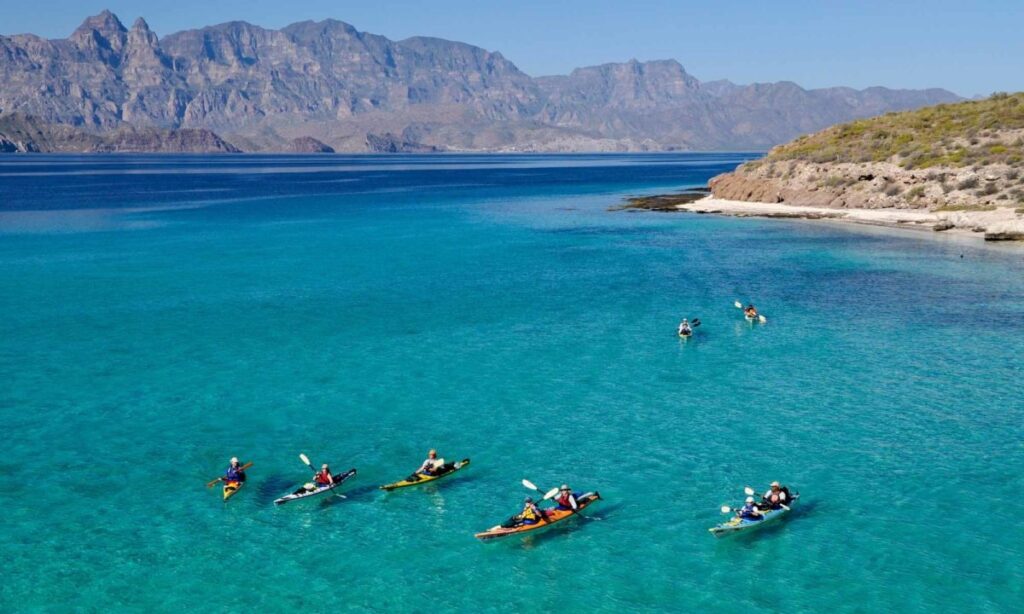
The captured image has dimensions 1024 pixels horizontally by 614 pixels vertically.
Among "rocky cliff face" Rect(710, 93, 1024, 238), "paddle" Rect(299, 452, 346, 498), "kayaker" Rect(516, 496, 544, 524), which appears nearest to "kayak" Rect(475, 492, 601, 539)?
"kayaker" Rect(516, 496, 544, 524)

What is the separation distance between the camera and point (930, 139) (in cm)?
15062

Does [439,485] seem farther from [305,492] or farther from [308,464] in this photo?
[308,464]

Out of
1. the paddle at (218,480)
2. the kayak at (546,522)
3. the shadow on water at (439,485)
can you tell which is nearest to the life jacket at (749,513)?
the kayak at (546,522)

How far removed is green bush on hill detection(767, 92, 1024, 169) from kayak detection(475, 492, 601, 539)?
4620 inches

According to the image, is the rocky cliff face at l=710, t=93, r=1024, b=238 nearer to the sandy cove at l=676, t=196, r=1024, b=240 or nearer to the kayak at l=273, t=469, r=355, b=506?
the sandy cove at l=676, t=196, r=1024, b=240

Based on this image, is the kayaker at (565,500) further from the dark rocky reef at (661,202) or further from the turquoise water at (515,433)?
the dark rocky reef at (661,202)

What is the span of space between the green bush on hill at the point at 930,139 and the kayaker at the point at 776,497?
372 feet

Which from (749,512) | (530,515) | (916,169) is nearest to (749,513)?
(749,512)

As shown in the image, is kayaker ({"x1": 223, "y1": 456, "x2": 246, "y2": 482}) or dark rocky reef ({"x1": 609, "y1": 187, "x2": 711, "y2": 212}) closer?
kayaker ({"x1": 223, "y1": 456, "x2": 246, "y2": 482})

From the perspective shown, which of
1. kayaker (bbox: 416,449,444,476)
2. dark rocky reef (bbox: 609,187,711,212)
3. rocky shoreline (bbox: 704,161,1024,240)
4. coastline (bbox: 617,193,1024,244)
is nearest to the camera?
kayaker (bbox: 416,449,444,476)

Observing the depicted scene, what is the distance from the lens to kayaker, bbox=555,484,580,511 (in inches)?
1465

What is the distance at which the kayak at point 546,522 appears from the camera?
35844 millimetres

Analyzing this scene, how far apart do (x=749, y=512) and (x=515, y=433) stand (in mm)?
14831

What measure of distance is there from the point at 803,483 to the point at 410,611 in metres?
19.8
